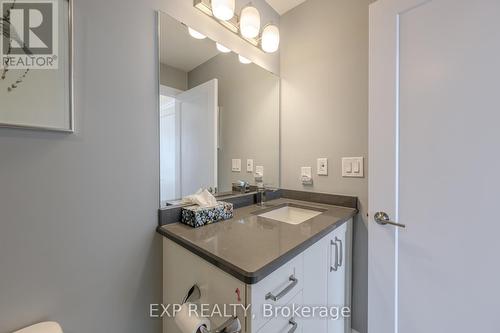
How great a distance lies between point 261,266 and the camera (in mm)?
599

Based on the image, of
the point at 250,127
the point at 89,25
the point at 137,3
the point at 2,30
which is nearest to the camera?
the point at 2,30

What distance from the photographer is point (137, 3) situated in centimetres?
89

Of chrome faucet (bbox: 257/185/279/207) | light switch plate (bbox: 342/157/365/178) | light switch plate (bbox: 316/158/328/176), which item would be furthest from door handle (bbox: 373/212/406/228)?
chrome faucet (bbox: 257/185/279/207)

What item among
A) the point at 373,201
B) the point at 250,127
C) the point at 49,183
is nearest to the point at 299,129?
the point at 250,127

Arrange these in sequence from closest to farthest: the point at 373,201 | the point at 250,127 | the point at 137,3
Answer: the point at 137,3 → the point at 373,201 → the point at 250,127

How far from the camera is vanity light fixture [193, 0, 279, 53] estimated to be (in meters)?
1.14

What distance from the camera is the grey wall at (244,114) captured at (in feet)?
4.42

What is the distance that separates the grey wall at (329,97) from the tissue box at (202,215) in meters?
0.80

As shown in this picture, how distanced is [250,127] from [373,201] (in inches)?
37.9

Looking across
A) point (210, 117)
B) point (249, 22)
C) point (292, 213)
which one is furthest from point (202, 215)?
point (249, 22)

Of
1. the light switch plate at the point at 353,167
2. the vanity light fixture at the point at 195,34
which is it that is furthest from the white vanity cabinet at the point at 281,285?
the vanity light fixture at the point at 195,34

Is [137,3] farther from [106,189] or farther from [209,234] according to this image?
[209,234]

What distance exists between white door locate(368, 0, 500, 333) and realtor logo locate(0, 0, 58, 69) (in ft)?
4.51

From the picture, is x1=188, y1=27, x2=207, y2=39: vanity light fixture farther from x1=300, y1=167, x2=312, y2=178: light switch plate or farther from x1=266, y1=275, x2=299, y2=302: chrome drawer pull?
x1=266, y1=275, x2=299, y2=302: chrome drawer pull
